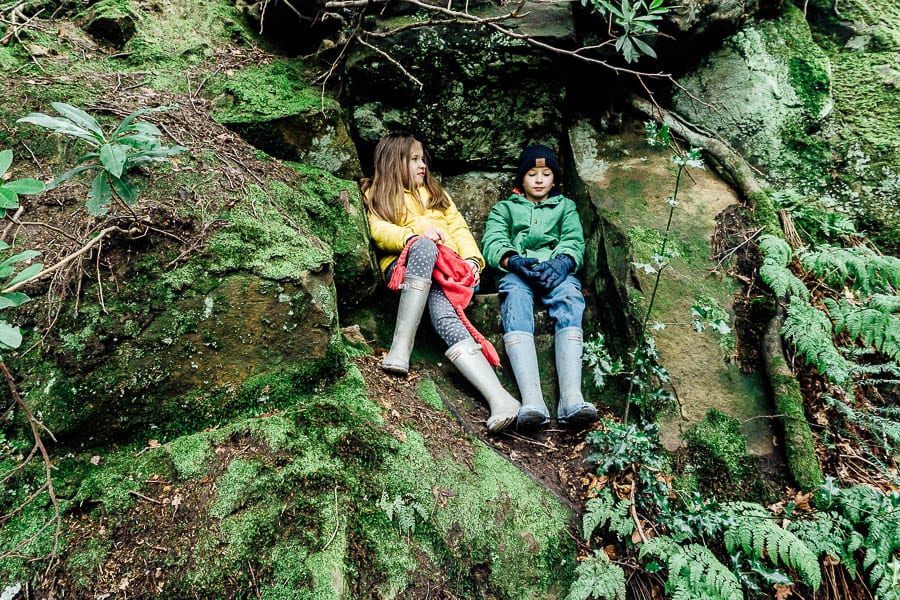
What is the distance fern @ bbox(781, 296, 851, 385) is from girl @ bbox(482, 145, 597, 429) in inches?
54.4

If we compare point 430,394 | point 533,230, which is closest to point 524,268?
point 533,230

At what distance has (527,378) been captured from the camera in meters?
3.79

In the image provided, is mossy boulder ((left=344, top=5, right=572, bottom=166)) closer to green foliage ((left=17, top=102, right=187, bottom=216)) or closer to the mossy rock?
the mossy rock

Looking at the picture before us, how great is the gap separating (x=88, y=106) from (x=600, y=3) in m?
3.81

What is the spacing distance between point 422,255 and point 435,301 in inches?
15.6

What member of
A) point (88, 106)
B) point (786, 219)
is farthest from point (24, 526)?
point (786, 219)

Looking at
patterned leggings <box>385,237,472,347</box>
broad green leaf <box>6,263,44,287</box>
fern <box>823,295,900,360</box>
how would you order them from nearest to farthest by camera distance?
broad green leaf <box>6,263,44,287</box>
fern <box>823,295,900,360</box>
patterned leggings <box>385,237,472,347</box>

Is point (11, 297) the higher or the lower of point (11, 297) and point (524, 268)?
the higher

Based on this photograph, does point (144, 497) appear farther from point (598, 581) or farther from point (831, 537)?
point (831, 537)

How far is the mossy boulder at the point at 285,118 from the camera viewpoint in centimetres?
423

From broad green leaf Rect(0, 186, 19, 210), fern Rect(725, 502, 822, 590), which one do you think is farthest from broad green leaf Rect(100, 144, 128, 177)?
fern Rect(725, 502, 822, 590)

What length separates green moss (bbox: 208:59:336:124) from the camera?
4.22 m

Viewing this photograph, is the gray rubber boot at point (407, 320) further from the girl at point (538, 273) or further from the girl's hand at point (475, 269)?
the girl at point (538, 273)

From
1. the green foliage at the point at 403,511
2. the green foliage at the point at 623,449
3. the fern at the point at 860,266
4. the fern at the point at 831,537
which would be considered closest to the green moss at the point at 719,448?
the green foliage at the point at 623,449
